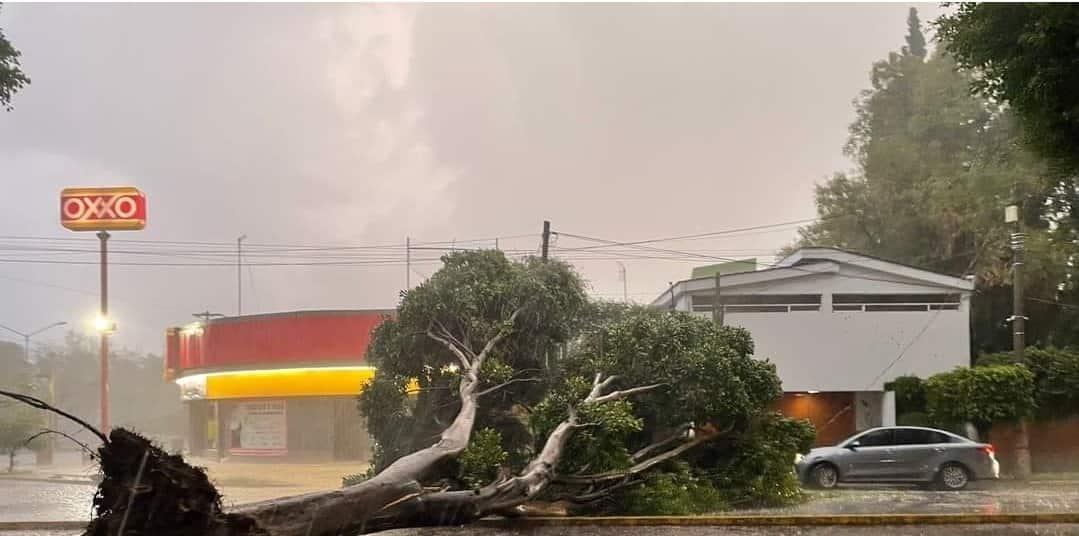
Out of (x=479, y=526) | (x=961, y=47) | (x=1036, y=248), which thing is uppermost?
(x=961, y=47)

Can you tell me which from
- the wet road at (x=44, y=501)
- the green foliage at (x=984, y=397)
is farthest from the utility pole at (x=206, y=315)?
the green foliage at (x=984, y=397)

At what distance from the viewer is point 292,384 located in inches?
739

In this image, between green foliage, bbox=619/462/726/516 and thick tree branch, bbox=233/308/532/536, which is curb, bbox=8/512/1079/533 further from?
thick tree branch, bbox=233/308/532/536

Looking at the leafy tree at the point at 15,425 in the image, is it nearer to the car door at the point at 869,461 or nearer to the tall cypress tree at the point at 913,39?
the car door at the point at 869,461

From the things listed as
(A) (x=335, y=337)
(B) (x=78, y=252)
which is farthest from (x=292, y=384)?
(B) (x=78, y=252)

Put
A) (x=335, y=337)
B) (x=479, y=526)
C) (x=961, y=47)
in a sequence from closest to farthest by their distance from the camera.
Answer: (x=961, y=47) < (x=479, y=526) < (x=335, y=337)

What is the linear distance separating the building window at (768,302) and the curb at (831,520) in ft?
19.9

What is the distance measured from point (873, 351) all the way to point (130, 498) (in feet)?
43.9

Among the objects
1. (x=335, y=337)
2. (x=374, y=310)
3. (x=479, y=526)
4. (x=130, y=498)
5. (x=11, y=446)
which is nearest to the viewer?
(x=130, y=498)

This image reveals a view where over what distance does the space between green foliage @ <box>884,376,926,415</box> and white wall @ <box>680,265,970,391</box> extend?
0.25 m

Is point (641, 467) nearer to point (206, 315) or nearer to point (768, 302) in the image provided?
point (768, 302)

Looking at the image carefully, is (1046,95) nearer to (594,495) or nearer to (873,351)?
(594,495)

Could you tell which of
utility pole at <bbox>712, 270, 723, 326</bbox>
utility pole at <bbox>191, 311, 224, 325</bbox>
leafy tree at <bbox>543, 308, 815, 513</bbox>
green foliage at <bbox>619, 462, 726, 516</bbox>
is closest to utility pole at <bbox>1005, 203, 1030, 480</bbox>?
utility pole at <bbox>712, 270, 723, 326</bbox>

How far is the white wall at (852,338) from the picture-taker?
14.9 meters
